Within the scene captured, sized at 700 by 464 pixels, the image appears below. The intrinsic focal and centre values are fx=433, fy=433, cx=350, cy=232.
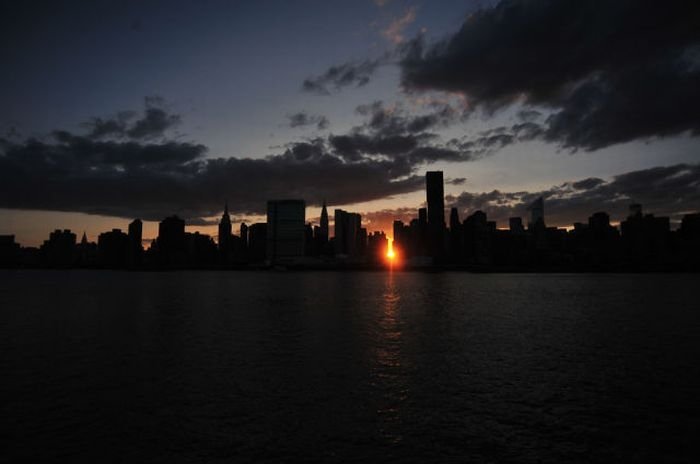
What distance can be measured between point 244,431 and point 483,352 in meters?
30.0

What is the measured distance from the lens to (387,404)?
2839cm

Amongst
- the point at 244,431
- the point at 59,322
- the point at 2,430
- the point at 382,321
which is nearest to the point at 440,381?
the point at 244,431

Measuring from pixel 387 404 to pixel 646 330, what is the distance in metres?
51.2

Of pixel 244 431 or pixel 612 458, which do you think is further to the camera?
pixel 244 431

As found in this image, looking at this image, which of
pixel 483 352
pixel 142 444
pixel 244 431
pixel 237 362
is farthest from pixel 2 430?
pixel 483 352

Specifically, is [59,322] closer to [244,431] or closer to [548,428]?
[244,431]

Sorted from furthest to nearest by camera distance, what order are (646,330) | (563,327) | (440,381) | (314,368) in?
(563,327) → (646,330) → (314,368) → (440,381)

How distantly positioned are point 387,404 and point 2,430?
2197cm

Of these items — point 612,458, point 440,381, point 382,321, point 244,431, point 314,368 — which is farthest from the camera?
point 382,321

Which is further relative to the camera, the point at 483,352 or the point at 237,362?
the point at 483,352

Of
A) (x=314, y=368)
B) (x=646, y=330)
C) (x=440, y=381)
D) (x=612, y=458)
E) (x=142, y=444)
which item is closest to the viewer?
(x=612, y=458)

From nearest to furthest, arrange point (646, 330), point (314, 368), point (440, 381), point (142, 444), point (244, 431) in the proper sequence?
1. point (142, 444)
2. point (244, 431)
3. point (440, 381)
4. point (314, 368)
5. point (646, 330)

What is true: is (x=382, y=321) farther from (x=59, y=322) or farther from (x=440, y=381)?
(x=59, y=322)

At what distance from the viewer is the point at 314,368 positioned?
125 ft
